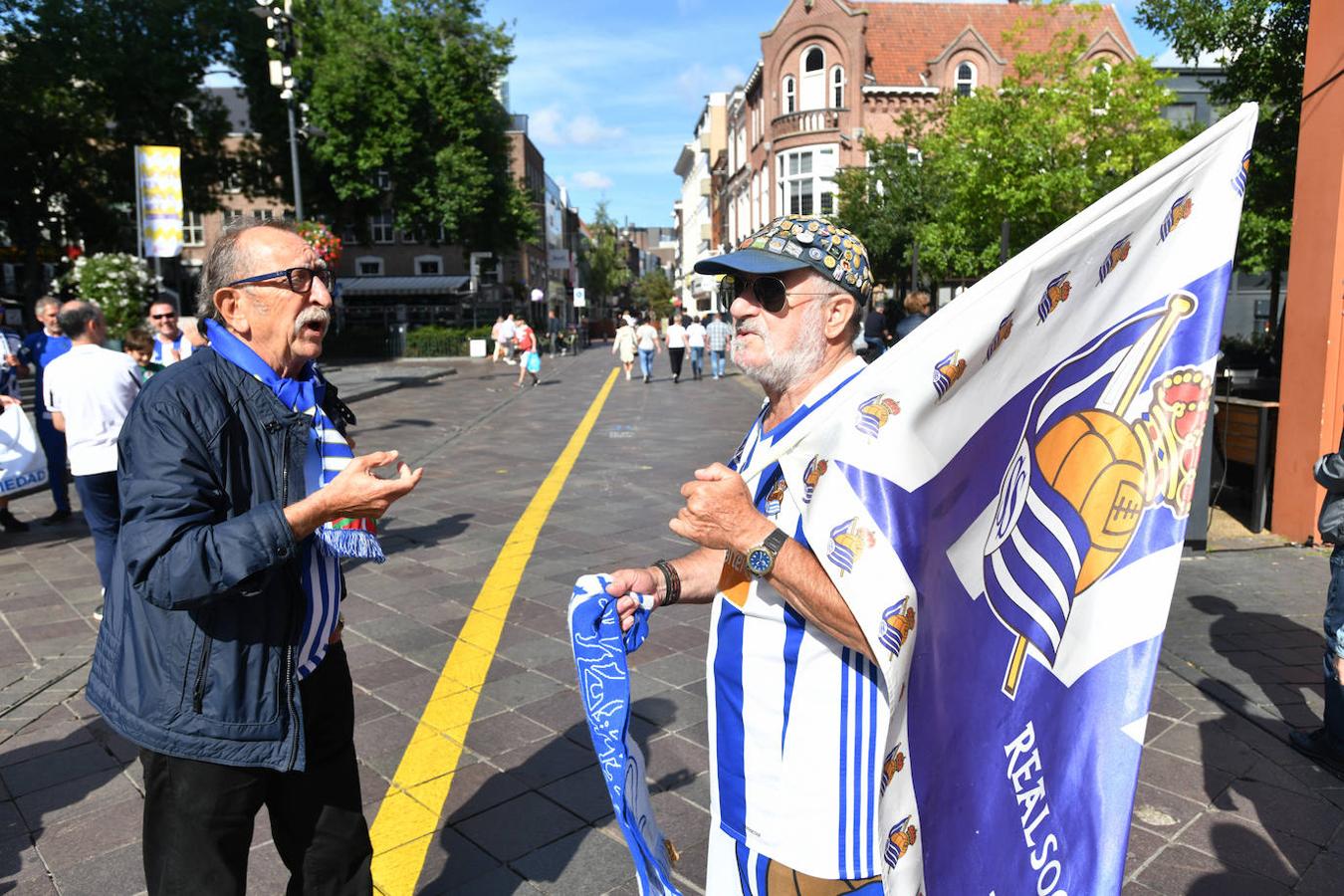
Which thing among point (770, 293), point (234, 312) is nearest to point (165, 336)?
point (234, 312)

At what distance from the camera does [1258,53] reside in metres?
15.4

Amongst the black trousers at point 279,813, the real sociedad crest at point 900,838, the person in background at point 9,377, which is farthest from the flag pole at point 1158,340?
the person in background at point 9,377

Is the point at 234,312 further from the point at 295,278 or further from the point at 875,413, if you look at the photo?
the point at 875,413

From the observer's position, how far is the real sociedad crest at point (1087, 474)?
147cm

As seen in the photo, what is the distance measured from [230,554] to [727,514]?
3.11ft

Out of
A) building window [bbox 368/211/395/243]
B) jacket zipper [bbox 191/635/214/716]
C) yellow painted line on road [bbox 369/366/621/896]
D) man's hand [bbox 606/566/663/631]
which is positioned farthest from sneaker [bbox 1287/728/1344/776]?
building window [bbox 368/211/395/243]

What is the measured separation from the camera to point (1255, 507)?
7.18m

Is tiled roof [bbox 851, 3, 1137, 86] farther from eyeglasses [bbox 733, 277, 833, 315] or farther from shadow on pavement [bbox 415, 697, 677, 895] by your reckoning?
eyeglasses [bbox 733, 277, 833, 315]

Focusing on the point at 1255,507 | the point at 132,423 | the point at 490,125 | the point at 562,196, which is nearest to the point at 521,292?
the point at 490,125

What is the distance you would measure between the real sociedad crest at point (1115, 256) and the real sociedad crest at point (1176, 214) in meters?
0.05

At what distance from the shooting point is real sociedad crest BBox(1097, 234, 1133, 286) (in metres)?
1.51

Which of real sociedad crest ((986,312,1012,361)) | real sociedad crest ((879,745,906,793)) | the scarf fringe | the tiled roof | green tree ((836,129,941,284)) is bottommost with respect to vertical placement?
real sociedad crest ((879,745,906,793))

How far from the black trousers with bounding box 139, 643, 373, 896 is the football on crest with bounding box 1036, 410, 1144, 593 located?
171 cm

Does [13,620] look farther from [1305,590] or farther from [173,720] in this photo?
[1305,590]
